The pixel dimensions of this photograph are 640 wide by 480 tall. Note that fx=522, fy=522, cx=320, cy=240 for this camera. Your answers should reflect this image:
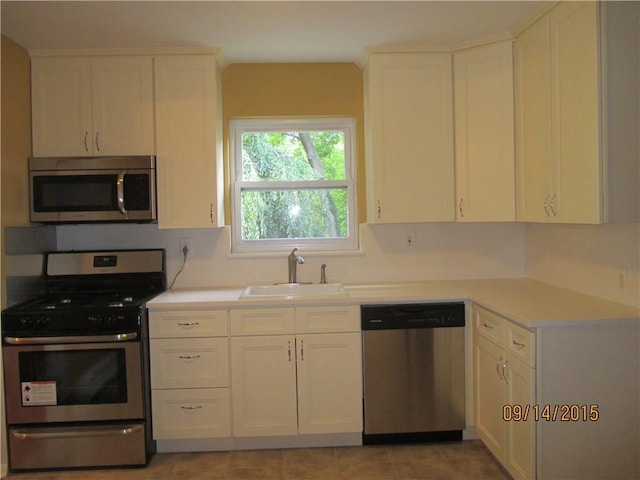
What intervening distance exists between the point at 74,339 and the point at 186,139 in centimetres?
126

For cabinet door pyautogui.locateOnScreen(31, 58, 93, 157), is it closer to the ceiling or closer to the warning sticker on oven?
the ceiling

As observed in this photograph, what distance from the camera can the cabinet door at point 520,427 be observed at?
2221 millimetres

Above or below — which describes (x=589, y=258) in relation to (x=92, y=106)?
below

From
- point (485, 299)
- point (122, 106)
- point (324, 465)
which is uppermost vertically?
point (122, 106)

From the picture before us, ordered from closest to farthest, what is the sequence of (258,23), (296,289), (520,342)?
(520,342) < (258,23) < (296,289)

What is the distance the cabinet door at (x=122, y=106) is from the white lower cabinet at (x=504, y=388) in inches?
84.8

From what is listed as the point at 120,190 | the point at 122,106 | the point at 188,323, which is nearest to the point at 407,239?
the point at 188,323

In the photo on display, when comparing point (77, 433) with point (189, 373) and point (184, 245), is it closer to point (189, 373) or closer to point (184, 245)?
point (189, 373)

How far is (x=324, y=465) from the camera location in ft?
9.02

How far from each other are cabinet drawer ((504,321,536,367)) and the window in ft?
4.38

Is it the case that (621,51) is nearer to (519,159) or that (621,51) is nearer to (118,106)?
(519,159)

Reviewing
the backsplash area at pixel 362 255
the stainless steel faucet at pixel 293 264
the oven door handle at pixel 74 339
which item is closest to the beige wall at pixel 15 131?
the backsplash area at pixel 362 255

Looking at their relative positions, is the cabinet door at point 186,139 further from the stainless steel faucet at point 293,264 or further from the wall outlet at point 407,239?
the wall outlet at point 407,239

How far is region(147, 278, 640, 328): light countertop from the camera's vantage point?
2240 mm
